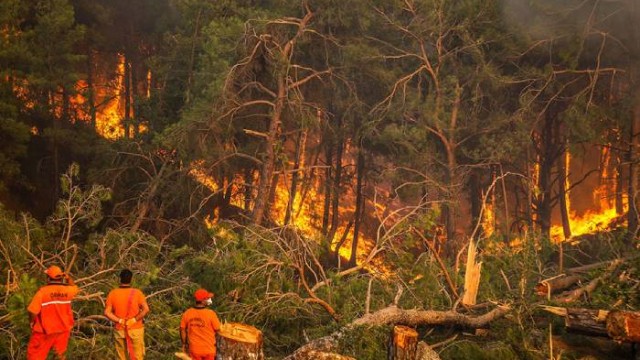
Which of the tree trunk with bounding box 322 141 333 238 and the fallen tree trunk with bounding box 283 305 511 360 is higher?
the tree trunk with bounding box 322 141 333 238

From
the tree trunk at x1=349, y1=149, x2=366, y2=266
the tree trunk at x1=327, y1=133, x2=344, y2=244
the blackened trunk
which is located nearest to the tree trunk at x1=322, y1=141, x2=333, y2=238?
the tree trunk at x1=327, y1=133, x2=344, y2=244

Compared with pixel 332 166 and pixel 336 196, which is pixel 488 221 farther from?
pixel 336 196

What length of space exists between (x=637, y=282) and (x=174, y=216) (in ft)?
45.8

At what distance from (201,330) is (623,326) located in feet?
16.9

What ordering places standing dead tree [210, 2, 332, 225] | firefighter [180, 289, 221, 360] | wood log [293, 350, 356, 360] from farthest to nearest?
1. standing dead tree [210, 2, 332, 225]
2. wood log [293, 350, 356, 360]
3. firefighter [180, 289, 221, 360]

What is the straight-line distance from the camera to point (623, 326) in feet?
23.7

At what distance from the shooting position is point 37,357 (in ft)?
21.3

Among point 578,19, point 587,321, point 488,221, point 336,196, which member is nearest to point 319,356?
point 587,321

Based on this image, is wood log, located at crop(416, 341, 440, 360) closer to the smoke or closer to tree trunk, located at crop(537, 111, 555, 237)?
the smoke

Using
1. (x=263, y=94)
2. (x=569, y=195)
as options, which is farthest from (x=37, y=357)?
(x=569, y=195)

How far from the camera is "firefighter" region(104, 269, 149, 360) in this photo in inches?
255

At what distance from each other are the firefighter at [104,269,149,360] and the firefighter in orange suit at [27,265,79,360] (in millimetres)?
508

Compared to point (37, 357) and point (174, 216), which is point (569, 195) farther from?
point (37, 357)

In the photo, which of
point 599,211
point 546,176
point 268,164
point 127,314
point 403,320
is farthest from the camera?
point 599,211
